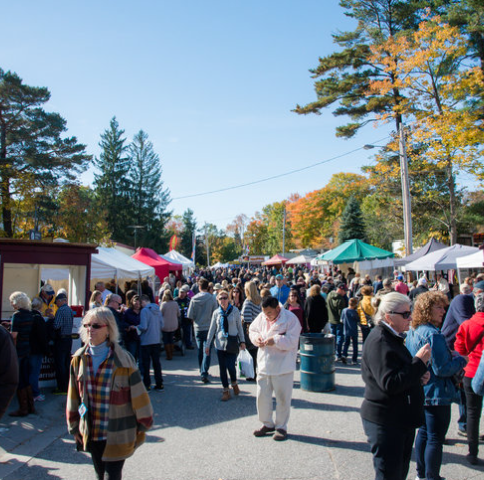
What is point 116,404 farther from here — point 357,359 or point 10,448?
point 357,359

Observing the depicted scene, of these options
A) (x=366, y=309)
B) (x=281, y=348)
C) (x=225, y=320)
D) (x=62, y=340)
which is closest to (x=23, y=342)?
(x=62, y=340)

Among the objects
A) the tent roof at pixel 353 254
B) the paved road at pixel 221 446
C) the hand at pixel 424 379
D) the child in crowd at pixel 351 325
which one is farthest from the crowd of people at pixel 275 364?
the tent roof at pixel 353 254

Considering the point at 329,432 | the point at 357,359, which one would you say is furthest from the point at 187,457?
the point at 357,359

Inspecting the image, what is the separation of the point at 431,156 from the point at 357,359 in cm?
1131

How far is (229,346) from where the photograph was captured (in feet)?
23.8

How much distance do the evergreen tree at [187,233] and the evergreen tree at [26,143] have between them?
61.7 metres

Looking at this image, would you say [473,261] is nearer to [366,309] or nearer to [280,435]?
[366,309]

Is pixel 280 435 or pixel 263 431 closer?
pixel 280 435

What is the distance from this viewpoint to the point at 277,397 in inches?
216

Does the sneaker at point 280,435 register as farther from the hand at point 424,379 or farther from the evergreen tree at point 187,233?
the evergreen tree at point 187,233

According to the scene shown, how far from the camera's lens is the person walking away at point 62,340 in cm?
743

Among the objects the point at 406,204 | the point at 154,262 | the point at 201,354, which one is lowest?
the point at 201,354

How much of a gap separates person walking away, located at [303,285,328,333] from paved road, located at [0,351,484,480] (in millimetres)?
2556

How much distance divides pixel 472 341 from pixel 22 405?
5926 mm
